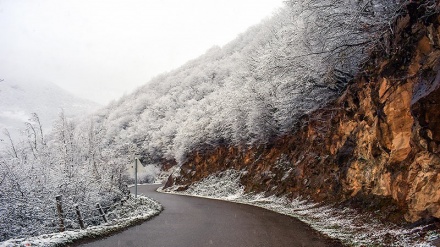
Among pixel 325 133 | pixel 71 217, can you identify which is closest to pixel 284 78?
pixel 325 133

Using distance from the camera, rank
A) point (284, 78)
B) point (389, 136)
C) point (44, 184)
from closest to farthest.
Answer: point (389, 136) < point (44, 184) < point (284, 78)

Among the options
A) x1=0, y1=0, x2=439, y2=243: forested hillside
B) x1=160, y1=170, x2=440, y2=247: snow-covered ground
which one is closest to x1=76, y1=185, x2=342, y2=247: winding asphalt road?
x1=160, y1=170, x2=440, y2=247: snow-covered ground

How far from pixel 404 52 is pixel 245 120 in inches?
971

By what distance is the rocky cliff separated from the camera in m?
8.57

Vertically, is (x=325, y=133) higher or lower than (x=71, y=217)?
higher

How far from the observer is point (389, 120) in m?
11.1

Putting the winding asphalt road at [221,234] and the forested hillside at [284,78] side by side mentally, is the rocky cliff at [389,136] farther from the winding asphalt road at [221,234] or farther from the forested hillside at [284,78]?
the winding asphalt road at [221,234]

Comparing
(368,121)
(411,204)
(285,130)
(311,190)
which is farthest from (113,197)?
(411,204)

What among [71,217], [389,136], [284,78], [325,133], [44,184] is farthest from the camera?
[284,78]

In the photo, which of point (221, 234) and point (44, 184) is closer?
point (221, 234)

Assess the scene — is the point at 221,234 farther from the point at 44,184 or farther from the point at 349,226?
the point at 44,184

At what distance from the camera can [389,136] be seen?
11.1m

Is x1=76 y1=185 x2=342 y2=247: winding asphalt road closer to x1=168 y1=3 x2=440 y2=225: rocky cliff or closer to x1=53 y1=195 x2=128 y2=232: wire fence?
x1=53 y1=195 x2=128 y2=232: wire fence

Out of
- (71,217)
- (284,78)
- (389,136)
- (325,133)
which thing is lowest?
(71,217)
